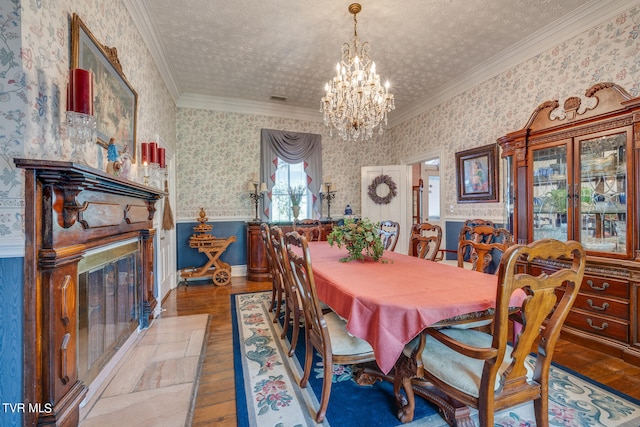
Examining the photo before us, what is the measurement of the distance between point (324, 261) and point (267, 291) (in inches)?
79.4

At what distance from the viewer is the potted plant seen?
4.99m

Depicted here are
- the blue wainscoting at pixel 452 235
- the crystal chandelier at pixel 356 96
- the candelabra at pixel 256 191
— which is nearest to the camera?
the crystal chandelier at pixel 356 96

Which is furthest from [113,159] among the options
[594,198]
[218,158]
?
[594,198]

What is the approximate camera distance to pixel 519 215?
2.86 m

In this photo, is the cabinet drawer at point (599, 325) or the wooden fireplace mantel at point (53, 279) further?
the cabinet drawer at point (599, 325)

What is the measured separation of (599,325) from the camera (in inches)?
90.4

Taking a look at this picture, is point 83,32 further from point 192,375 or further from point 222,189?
point 222,189

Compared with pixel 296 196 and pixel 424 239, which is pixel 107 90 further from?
pixel 296 196

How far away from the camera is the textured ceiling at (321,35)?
2.62m

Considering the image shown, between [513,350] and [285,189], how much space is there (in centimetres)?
447

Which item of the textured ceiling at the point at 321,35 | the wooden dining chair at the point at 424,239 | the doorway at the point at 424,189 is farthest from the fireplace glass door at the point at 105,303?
the doorway at the point at 424,189

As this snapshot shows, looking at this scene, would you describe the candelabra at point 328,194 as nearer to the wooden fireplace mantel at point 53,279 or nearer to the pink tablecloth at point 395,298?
the pink tablecloth at point 395,298

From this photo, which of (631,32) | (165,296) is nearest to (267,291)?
(165,296)

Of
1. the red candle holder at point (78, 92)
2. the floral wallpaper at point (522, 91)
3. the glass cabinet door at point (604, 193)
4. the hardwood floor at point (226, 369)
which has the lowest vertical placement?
the hardwood floor at point (226, 369)
